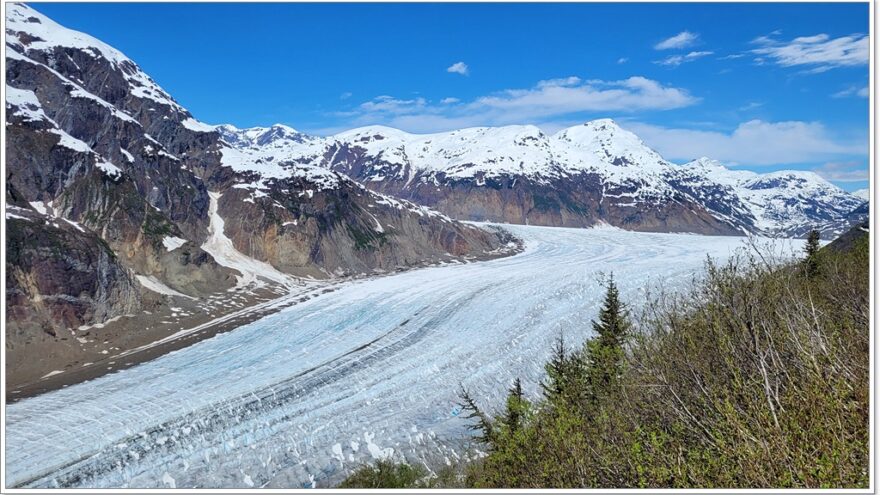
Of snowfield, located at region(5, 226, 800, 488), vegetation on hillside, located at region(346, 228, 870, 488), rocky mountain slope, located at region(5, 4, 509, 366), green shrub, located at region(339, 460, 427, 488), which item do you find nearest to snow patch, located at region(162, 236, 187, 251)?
rocky mountain slope, located at region(5, 4, 509, 366)

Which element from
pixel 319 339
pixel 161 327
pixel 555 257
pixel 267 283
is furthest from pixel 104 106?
pixel 555 257

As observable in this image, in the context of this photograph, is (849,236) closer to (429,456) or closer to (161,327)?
(429,456)

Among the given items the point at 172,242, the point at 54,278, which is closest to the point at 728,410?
the point at 54,278

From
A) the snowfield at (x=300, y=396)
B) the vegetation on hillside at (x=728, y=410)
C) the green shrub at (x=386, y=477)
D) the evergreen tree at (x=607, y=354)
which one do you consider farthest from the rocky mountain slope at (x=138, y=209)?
the vegetation on hillside at (x=728, y=410)

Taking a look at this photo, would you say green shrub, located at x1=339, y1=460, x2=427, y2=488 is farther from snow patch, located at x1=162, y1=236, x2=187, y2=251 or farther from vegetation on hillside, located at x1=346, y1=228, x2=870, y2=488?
snow patch, located at x1=162, y1=236, x2=187, y2=251

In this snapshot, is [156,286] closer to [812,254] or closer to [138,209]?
[138,209]
